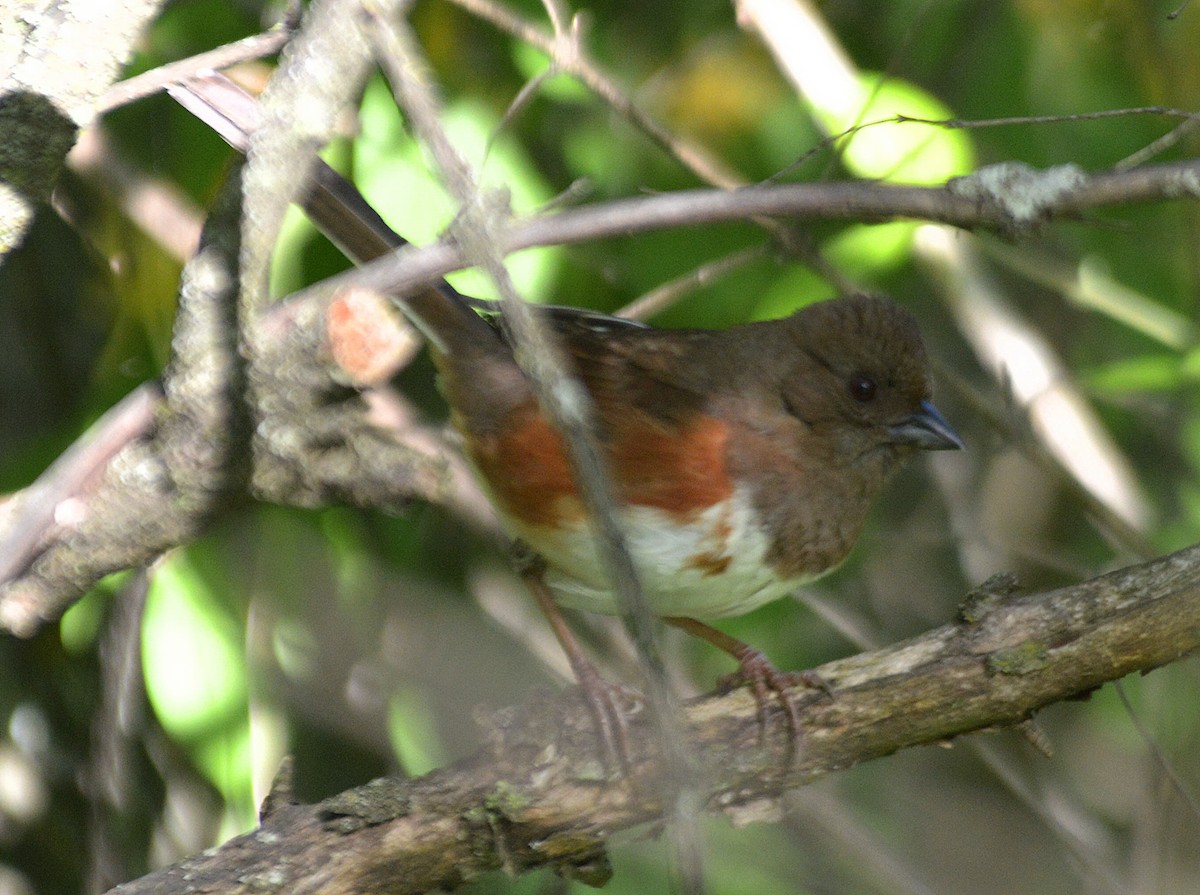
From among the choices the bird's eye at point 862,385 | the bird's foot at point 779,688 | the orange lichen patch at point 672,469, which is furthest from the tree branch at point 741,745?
the bird's eye at point 862,385

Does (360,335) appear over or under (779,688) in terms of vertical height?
over

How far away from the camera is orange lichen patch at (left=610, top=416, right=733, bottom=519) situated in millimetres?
2359

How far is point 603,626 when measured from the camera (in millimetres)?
3289

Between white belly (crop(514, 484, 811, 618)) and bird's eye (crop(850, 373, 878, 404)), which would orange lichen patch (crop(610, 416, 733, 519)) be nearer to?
white belly (crop(514, 484, 811, 618))

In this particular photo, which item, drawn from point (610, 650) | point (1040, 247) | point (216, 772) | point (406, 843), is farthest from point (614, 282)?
point (406, 843)

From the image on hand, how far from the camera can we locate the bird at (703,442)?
2369 millimetres

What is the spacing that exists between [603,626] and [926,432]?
1.05m

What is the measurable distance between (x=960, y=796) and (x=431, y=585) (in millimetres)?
1969

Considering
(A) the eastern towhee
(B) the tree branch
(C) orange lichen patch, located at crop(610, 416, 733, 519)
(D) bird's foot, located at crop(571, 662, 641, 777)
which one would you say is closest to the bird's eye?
(A) the eastern towhee

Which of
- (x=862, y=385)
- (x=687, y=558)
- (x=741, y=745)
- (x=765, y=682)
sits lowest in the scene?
(x=741, y=745)

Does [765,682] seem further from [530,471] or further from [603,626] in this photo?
[603,626]

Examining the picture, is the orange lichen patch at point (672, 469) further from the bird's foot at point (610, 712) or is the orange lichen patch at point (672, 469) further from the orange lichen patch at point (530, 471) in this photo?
the bird's foot at point (610, 712)

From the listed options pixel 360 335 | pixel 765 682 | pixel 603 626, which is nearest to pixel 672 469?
pixel 765 682

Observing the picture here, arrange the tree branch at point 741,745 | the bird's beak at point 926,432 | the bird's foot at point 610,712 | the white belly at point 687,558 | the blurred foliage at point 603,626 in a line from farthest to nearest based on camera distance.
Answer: the blurred foliage at point 603,626 < the bird's beak at point 926,432 < the white belly at point 687,558 < the bird's foot at point 610,712 < the tree branch at point 741,745
